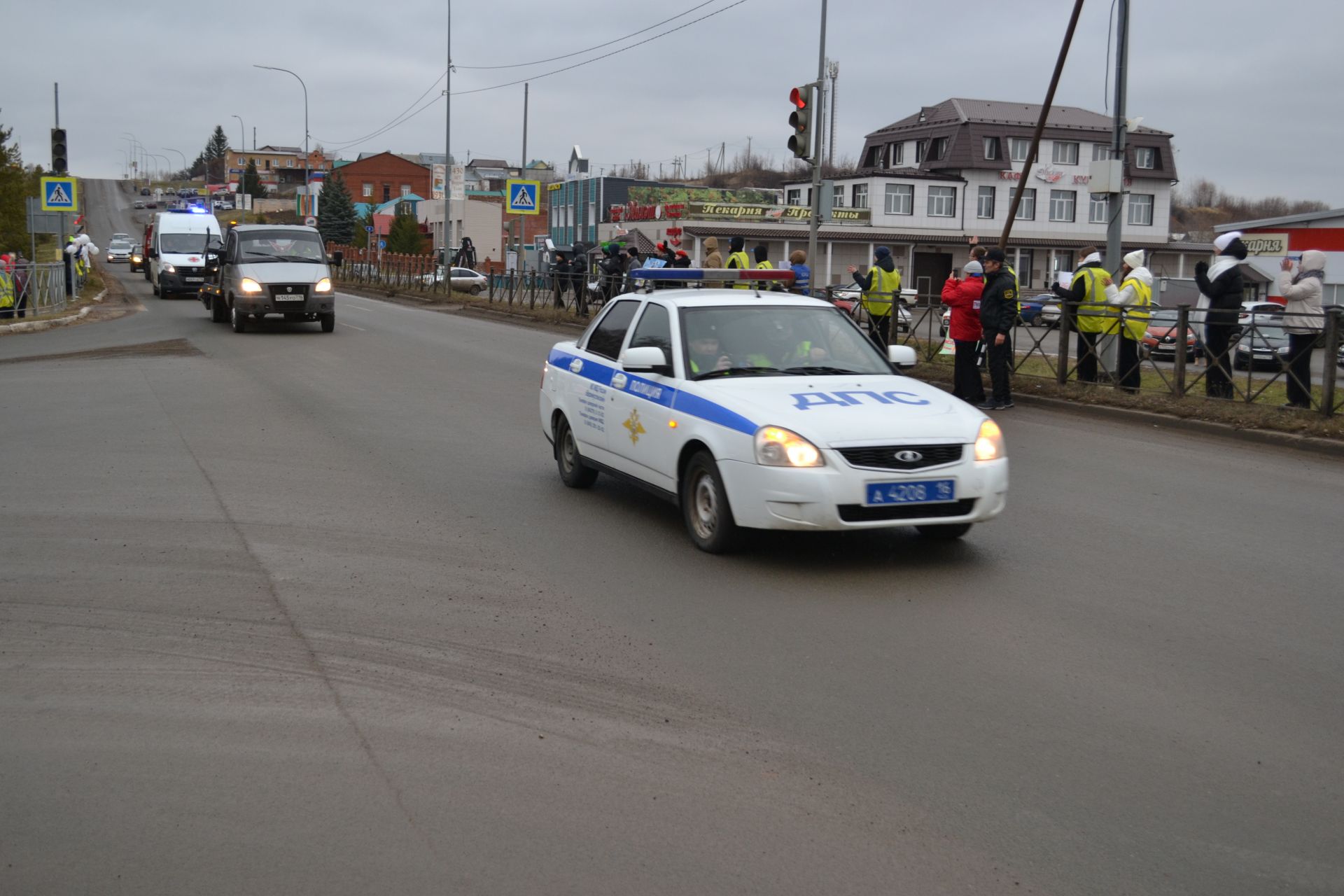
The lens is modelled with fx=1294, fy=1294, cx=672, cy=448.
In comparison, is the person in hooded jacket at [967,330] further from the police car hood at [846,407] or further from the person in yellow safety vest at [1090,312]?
the police car hood at [846,407]

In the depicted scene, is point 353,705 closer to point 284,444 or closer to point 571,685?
point 571,685

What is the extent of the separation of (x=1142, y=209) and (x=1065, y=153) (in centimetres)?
A: 667

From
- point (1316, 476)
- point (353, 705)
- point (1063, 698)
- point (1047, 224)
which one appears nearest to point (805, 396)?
point (1063, 698)

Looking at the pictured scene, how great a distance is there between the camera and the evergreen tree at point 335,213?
107m

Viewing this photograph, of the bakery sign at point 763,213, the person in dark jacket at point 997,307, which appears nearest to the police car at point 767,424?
the person in dark jacket at point 997,307

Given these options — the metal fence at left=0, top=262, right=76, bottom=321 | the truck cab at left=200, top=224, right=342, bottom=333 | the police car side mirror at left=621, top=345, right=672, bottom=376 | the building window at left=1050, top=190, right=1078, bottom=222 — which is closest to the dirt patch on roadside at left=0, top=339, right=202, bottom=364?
the truck cab at left=200, top=224, right=342, bottom=333

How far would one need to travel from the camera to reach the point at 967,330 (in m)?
15.2

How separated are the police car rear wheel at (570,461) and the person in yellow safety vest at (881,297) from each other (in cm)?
1041

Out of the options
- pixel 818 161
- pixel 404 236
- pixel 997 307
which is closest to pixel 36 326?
pixel 818 161

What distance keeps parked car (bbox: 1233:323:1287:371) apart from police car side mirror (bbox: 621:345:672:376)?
319 inches

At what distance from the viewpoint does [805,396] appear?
7512 millimetres

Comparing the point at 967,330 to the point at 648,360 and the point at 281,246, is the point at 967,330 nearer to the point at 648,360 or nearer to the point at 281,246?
the point at 648,360

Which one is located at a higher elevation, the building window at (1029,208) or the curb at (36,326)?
the building window at (1029,208)

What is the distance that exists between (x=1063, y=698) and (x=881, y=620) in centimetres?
121
